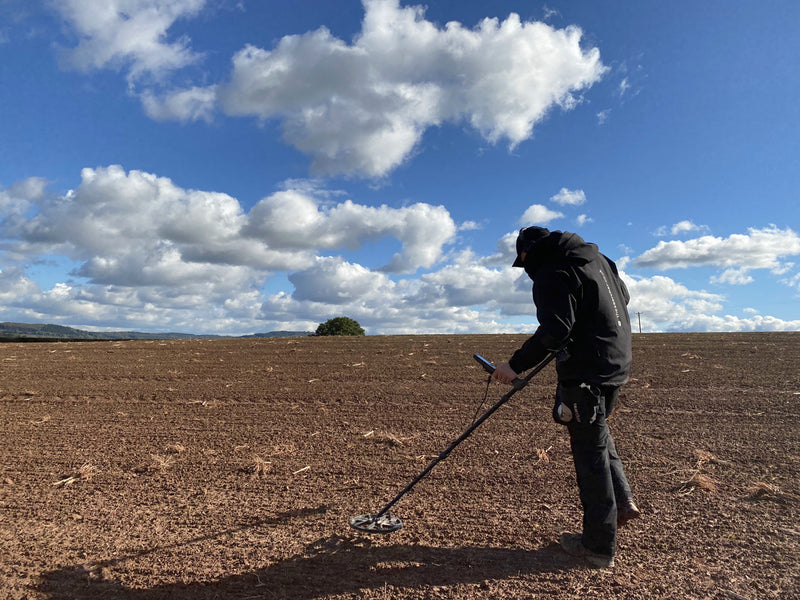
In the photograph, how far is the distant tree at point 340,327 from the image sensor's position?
47.7 m

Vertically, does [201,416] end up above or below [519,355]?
below

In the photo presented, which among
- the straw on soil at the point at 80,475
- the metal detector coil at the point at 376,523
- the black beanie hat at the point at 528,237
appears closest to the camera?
the black beanie hat at the point at 528,237

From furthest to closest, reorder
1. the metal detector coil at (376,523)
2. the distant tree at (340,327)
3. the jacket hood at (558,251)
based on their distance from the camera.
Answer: the distant tree at (340,327), the metal detector coil at (376,523), the jacket hood at (558,251)

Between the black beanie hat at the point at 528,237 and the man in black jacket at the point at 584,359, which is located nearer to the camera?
the man in black jacket at the point at 584,359

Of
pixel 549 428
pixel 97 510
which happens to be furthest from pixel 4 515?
pixel 549 428

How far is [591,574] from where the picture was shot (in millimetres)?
3480

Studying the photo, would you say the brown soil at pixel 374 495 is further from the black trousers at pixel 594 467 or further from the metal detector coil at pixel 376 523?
the black trousers at pixel 594 467

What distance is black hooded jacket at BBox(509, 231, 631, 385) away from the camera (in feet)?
11.4

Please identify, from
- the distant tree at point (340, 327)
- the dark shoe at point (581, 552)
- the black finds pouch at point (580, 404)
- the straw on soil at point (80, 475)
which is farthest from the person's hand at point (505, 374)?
the distant tree at point (340, 327)

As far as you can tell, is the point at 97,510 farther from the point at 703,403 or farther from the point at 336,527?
the point at 703,403

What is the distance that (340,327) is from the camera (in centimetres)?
4812

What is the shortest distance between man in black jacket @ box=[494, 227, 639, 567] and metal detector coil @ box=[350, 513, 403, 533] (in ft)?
4.79

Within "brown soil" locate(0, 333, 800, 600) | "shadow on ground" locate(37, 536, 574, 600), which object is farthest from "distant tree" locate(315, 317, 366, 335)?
"shadow on ground" locate(37, 536, 574, 600)

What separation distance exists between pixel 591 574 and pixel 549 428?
12.8 ft
